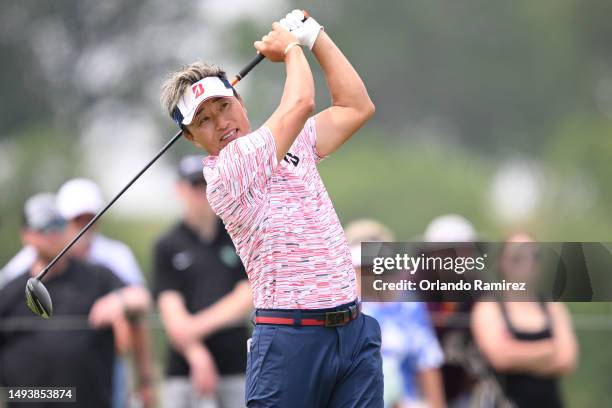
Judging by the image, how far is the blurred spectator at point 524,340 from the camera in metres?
6.05

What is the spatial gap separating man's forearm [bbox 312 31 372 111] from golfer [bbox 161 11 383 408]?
0.84 feet

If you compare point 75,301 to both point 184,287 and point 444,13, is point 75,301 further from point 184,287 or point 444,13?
point 444,13

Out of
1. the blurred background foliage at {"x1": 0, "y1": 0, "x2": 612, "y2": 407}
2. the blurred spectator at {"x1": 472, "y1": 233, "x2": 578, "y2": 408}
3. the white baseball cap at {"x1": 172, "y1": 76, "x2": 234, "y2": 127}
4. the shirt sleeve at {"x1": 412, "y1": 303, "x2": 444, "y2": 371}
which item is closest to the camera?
the white baseball cap at {"x1": 172, "y1": 76, "x2": 234, "y2": 127}

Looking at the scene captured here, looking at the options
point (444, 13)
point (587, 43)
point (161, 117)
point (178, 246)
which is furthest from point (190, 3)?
point (178, 246)

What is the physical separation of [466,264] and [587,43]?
1198cm

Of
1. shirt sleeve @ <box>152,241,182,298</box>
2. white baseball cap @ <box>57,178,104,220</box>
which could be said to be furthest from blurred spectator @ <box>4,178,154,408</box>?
shirt sleeve @ <box>152,241,182,298</box>

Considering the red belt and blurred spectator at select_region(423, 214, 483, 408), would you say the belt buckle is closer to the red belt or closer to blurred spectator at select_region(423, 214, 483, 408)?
the red belt

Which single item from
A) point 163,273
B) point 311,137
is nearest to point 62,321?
point 163,273

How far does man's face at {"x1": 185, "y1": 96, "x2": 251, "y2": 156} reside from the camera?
3.85m

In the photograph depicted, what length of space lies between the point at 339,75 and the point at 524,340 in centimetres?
254

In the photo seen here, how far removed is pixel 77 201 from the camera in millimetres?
6699

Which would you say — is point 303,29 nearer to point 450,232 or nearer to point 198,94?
point 198,94

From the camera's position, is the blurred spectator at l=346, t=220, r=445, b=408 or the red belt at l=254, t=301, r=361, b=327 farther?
the blurred spectator at l=346, t=220, r=445, b=408

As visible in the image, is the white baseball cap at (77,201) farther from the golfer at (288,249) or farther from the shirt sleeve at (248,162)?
the shirt sleeve at (248,162)
